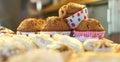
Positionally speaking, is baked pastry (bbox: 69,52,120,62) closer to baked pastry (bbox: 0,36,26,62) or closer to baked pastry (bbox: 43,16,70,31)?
baked pastry (bbox: 0,36,26,62)

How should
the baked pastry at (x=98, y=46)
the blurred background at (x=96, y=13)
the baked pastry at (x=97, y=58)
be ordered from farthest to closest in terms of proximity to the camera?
1. the blurred background at (x=96, y=13)
2. the baked pastry at (x=98, y=46)
3. the baked pastry at (x=97, y=58)

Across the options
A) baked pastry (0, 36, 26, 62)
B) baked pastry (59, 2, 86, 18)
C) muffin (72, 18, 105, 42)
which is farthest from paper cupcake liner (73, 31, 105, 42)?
baked pastry (0, 36, 26, 62)

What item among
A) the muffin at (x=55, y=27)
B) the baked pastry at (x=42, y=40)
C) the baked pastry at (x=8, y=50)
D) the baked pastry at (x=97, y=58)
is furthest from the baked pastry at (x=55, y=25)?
the baked pastry at (x=97, y=58)

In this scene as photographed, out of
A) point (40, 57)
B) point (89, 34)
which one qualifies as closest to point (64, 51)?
point (40, 57)

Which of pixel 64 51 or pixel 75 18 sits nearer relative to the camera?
pixel 64 51

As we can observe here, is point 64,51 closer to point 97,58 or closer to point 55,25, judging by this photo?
point 97,58

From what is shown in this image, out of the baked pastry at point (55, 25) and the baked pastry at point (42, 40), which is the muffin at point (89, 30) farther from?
the baked pastry at point (42, 40)

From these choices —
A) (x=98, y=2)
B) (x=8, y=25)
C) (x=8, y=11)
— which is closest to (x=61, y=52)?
(x=8, y=11)

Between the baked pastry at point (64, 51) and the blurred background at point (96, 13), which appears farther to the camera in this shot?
the blurred background at point (96, 13)

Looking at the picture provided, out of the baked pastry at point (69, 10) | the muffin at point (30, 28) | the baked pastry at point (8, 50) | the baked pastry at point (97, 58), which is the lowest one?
the baked pastry at point (97, 58)
